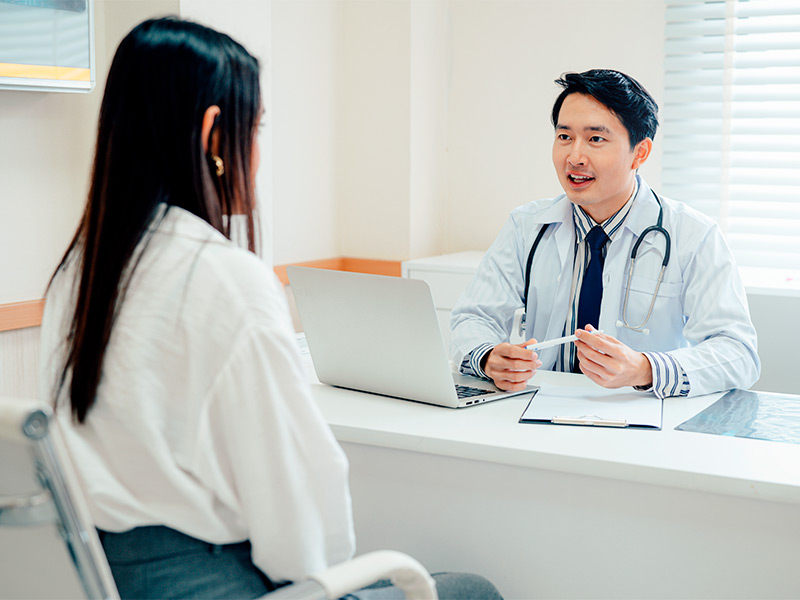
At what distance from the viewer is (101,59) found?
2.41m

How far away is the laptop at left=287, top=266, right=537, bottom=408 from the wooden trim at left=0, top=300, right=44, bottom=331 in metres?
0.91

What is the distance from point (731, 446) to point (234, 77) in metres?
0.95

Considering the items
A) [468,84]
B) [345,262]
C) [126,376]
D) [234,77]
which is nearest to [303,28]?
[468,84]

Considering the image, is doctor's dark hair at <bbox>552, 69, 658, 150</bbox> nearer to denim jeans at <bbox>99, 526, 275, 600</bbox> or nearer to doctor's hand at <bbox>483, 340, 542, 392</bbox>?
doctor's hand at <bbox>483, 340, 542, 392</bbox>

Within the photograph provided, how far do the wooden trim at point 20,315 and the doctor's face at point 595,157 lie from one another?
1378mm

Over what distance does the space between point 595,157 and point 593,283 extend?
0.30m

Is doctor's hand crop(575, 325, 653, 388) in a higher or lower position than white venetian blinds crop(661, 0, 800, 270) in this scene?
lower

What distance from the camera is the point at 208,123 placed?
38.8 inches

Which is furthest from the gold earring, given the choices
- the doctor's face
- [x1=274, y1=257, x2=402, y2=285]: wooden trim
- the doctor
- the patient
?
Result: [x1=274, y1=257, x2=402, y2=285]: wooden trim

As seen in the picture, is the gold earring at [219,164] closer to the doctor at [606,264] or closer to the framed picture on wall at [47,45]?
the doctor at [606,264]

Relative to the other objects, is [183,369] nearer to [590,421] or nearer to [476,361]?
[590,421]

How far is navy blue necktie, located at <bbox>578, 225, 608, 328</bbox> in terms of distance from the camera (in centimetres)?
202

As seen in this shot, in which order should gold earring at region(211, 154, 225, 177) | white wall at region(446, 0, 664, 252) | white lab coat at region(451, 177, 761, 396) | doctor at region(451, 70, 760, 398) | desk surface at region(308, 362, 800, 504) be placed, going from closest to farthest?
gold earring at region(211, 154, 225, 177) < desk surface at region(308, 362, 800, 504) < white lab coat at region(451, 177, 761, 396) < doctor at region(451, 70, 760, 398) < white wall at region(446, 0, 664, 252)

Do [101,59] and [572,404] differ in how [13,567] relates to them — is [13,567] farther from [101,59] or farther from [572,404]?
[101,59]
